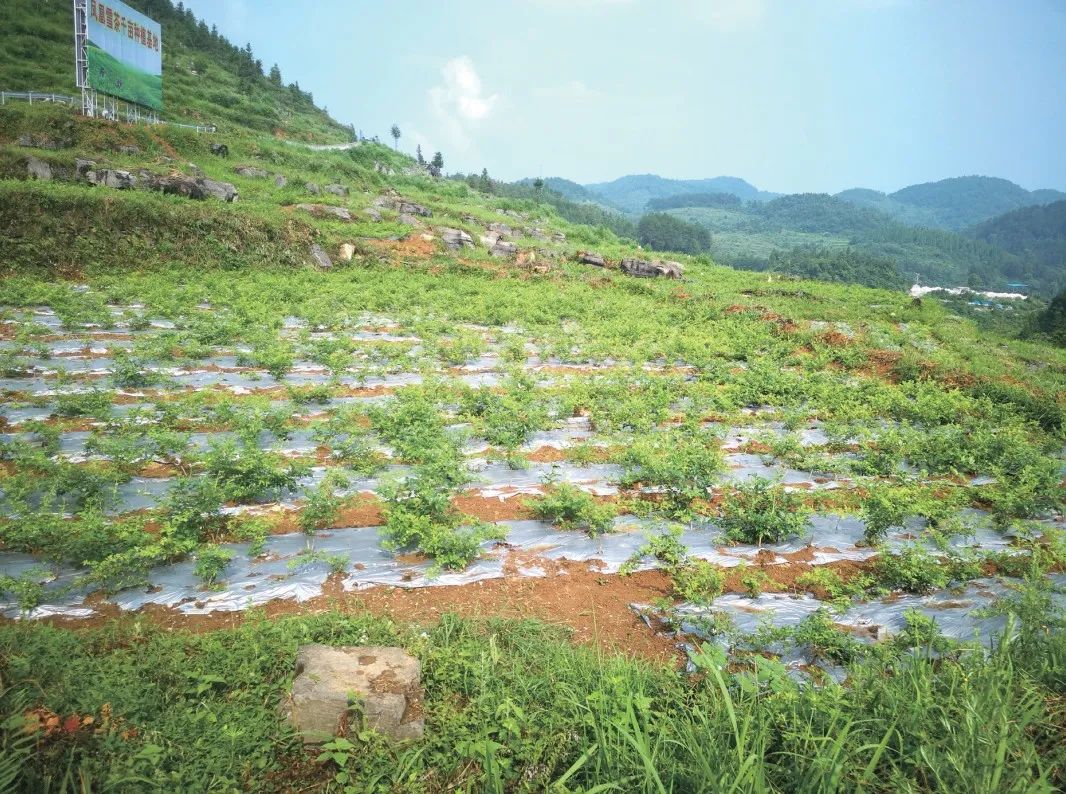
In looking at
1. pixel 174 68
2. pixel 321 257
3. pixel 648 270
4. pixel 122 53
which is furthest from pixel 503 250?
pixel 174 68

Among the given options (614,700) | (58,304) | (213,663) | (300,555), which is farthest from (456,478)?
(58,304)

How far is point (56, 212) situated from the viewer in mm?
14930

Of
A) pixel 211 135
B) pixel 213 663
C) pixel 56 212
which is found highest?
pixel 211 135

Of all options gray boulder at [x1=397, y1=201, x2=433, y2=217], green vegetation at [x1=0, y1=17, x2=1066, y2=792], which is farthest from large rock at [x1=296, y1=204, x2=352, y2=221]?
green vegetation at [x1=0, y1=17, x2=1066, y2=792]

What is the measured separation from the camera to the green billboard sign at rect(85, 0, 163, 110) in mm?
20891

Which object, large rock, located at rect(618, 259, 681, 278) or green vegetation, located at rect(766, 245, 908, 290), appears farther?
green vegetation, located at rect(766, 245, 908, 290)

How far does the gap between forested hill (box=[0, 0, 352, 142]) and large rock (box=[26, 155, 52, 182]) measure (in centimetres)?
2524

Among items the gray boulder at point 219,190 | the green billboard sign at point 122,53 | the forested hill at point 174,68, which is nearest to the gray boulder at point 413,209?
the gray boulder at point 219,190

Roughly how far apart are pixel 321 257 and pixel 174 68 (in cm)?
5477

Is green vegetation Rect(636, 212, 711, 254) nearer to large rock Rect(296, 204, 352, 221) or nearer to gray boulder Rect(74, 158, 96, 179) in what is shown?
large rock Rect(296, 204, 352, 221)

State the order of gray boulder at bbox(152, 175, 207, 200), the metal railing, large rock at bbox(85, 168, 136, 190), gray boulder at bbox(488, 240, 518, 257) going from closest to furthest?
large rock at bbox(85, 168, 136, 190) → gray boulder at bbox(152, 175, 207, 200) → gray boulder at bbox(488, 240, 518, 257) → the metal railing

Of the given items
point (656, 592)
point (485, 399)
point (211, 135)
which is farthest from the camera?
point (211, 135)

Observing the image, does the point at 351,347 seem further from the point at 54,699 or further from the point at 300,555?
the point at 54,699

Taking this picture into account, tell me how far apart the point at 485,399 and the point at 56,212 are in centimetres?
1524
